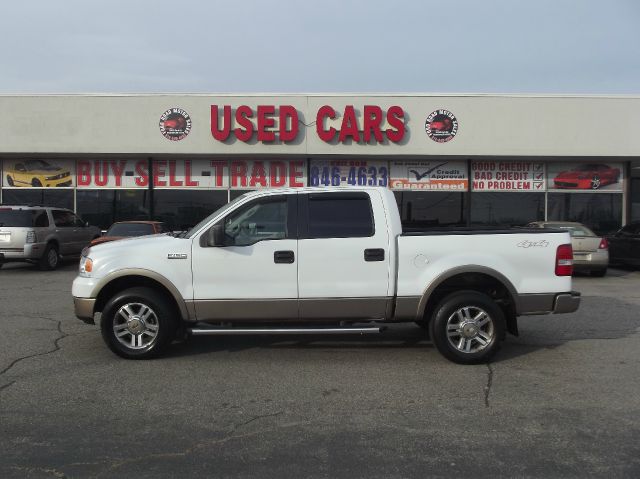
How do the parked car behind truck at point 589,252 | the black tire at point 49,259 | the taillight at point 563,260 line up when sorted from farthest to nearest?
the black tire at point 49,259 < the parked car behind truck at point 589,252 < the taillight at point 563,260

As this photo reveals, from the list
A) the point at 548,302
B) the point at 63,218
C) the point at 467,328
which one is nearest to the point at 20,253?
the point at 63,218

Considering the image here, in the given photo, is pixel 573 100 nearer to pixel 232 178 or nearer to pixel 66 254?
pixel 232 178

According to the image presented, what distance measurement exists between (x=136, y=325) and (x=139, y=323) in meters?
0.04

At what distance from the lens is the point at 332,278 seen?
6012mm

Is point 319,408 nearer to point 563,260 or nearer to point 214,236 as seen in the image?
point 214,236

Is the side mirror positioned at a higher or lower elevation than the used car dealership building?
lower

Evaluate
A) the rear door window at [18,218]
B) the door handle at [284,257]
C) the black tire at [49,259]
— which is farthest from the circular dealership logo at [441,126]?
the door handle at [284,257]

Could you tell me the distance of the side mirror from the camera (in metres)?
5.91

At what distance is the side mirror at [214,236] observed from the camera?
5.91m

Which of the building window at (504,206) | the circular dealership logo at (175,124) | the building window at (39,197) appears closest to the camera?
the circular dealership logo at (175,124)

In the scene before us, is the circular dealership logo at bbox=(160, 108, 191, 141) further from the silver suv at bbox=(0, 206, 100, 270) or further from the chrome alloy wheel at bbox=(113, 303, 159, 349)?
the chrome alloy wheel at bbox=(113, 303, 159, 349)

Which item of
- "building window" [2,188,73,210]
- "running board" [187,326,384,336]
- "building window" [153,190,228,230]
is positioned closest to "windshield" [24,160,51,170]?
"building window" [2,188,73,210]

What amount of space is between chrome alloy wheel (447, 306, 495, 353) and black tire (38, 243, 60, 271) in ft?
41.2

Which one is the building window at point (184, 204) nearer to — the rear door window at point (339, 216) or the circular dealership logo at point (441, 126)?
the circular dealership logo at point (441, 126)
